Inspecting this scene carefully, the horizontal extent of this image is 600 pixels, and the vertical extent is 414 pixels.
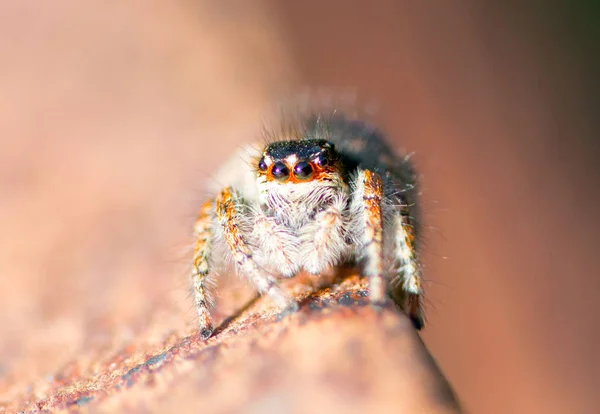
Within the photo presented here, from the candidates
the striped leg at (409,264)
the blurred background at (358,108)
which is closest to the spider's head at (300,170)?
the striped leg at (409,264)

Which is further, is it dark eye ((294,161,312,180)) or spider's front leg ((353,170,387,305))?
dark eye ((294,161,312,180))

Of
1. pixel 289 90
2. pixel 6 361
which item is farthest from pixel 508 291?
pixel 6 361

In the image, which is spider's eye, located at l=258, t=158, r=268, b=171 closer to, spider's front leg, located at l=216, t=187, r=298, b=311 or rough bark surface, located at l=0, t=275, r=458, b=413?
spider's front leg, located at l=216, t=187, r=298, b=311

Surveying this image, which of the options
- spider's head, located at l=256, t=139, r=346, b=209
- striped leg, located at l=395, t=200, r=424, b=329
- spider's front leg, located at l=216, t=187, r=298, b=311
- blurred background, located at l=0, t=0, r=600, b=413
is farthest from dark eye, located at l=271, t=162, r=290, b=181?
blurred background, located at l=0, t=0, r=600, b=413

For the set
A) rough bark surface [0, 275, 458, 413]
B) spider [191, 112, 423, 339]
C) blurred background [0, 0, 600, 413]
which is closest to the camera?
rough bark surface [0, 275, 458, 413]

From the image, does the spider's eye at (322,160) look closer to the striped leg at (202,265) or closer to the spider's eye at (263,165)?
the spider's eye at (263,165)

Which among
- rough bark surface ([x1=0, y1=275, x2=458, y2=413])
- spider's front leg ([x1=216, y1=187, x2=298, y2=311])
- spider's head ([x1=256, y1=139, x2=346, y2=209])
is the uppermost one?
spider's head ([x1=256, y1=139, x2=346, y2=209])

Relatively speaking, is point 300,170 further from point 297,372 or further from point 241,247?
point 297,372

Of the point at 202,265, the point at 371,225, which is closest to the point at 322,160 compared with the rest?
the point at 371,225
